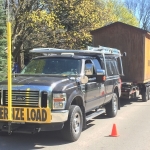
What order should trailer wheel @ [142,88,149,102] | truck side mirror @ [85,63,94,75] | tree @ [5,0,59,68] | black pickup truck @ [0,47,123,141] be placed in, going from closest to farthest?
black pickup truck @ [0,47,123,141] < truck side mirror @ [85,63,94,75] < trailer wheel @ [142,88,149,102] < tree @ [5,0,59,68]

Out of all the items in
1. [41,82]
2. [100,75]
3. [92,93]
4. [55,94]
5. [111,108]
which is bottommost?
→ [111,108]

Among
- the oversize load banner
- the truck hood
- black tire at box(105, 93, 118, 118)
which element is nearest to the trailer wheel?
black tire at box(105, 93, 118, 118)

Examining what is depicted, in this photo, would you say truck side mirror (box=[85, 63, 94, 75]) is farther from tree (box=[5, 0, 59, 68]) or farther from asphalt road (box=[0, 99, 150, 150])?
tree (box=[5, 0, 59, 68])

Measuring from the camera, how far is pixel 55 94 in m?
6.77

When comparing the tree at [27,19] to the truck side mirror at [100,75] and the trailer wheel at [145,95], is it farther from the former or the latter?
the truck side mirror at [100,75]

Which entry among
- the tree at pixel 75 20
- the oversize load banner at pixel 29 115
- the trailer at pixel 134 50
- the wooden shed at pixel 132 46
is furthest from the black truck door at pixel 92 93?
the tree at pixel 75 20

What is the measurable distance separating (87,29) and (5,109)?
1615cm

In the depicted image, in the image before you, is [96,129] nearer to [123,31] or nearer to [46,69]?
[46,69]

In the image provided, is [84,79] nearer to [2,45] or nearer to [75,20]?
[2,45]

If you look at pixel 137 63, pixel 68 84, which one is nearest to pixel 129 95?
pixel 137 63

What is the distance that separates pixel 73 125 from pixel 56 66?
1868 millimetres

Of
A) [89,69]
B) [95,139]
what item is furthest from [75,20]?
[95,139]

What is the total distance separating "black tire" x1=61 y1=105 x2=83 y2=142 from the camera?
7074mm

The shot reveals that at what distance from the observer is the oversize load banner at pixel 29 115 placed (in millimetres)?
6578
